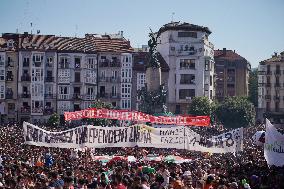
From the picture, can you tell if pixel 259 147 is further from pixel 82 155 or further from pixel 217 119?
pixel 217 119

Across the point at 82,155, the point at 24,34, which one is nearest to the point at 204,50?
the point at 24,34

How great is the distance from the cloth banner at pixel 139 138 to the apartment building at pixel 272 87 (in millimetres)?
68440

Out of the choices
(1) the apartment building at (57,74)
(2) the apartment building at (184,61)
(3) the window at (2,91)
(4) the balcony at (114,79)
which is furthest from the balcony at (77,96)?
(2) the apartment building at (184,61)

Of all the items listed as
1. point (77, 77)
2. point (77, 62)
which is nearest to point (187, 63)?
point (77, 62)

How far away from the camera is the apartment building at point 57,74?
70625mm

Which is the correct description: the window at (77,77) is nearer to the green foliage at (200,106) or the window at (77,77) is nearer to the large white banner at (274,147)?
the green foliage at (200,106)

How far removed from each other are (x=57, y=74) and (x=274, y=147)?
56.0 metres

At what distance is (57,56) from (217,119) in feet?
88.3

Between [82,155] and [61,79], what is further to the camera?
[61,79]

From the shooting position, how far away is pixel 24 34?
7388 centimetres

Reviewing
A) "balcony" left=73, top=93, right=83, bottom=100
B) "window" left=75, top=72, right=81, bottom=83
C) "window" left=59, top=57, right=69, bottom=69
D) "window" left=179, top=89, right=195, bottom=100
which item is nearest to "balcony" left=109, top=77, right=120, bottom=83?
"window" left=75, top=72, right=81, bottom=83

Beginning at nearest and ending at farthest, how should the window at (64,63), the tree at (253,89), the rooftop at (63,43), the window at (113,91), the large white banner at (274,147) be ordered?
1. the large white banner at (274,147)
2. the rooftop at (63,43)
3. the window at (64,63)
4. the window at (113,91)
5. the tree at (253,89)

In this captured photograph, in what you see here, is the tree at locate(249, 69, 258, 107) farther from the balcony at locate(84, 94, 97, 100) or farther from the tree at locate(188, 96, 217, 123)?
the balcony at locate(84, 94, 97, 100)

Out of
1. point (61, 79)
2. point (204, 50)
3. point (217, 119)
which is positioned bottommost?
point (217, 119)
